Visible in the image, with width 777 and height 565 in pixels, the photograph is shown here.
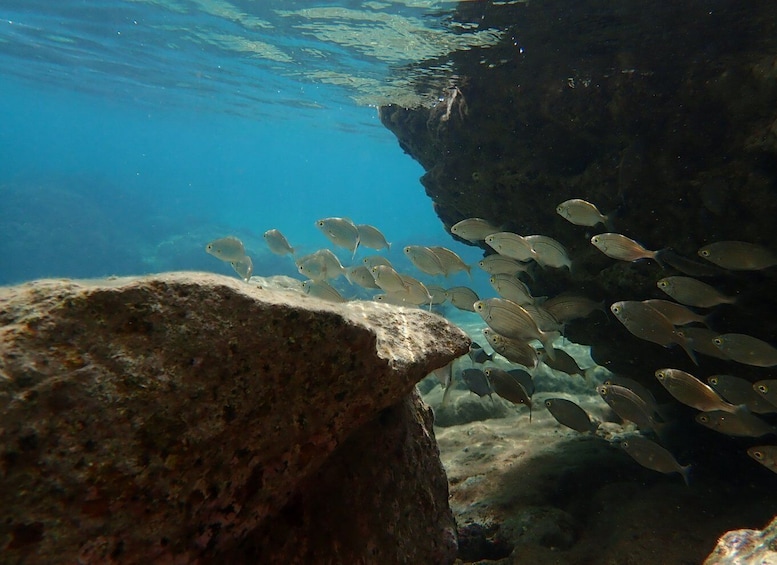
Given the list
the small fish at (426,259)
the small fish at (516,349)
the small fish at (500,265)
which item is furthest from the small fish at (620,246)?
the small fish at (426,259)

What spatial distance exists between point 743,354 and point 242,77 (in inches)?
1051

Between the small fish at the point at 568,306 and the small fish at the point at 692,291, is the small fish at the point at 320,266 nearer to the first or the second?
the small fish at the point at 568,306

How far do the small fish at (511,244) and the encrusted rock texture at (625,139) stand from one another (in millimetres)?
1434

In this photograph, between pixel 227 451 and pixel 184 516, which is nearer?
pixel 184 516

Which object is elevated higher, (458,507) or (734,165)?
(734,165)

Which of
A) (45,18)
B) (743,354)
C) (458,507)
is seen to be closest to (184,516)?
(458,507)

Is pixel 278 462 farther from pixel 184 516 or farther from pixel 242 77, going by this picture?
pixel 242 77

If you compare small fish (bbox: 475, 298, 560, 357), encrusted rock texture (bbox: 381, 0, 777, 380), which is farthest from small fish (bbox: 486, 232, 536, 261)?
encrusted rock texture (bbox: 381, 0, 777, 380)

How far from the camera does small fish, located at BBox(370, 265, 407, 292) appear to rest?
5559 millimetres

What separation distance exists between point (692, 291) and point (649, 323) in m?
0.67

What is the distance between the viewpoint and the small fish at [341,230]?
6844mm

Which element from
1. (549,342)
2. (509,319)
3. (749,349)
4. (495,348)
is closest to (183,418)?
(509,319)

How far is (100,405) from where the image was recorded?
1.66 metres

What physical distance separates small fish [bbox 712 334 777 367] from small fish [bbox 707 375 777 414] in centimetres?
29
